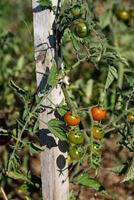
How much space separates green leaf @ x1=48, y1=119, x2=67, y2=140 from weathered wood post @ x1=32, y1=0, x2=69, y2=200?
0.09 m

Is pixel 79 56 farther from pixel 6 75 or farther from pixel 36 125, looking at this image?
pixel 6 75

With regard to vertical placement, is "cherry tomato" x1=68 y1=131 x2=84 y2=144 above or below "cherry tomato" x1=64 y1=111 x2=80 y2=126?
below

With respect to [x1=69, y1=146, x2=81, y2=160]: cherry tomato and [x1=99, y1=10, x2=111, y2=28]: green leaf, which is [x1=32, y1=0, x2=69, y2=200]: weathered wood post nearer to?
[x1=69, y1=146, x2=81, y2=160]: cherry tomato

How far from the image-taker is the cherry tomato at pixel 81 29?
1.72 metres

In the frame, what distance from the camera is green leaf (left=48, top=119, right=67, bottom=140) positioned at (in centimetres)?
178

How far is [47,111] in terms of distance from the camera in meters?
1.89

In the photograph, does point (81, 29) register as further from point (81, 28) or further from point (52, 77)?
point (52, 77)

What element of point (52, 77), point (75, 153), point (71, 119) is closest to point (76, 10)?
point (52, 77)

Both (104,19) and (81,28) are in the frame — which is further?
(104,19)

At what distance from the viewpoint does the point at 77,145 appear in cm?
179

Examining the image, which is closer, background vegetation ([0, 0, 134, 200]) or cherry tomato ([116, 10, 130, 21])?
background vegetation ([0, 0, 134, 200])

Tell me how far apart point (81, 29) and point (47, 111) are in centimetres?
33

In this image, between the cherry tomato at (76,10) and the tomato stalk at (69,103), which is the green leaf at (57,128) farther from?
the cherry tomato at (76,10)

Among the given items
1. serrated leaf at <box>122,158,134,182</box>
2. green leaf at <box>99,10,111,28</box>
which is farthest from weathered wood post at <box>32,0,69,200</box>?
green leaf at <box>99,10,111,28</box>
